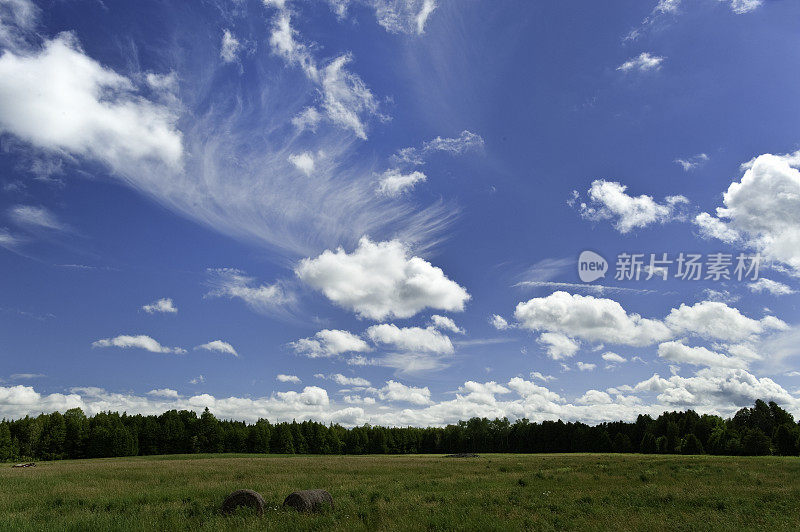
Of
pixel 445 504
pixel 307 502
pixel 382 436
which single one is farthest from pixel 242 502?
pixel 382 436

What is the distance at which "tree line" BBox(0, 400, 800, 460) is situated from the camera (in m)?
94.0

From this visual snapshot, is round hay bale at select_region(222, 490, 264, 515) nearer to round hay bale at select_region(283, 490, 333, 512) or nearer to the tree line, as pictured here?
round hay bale at select_region(283, 490, 333, 512)

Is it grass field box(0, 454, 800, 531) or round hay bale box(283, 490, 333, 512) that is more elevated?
round hay bale box(283, 490, 333, 512)

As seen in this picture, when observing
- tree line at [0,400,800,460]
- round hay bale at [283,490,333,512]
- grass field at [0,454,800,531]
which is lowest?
tree line at [0,400,800,460]

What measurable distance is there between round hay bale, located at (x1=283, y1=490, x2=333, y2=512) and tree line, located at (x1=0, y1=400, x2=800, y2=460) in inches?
3549

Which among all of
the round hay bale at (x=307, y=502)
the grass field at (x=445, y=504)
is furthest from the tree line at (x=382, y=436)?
the round hay bale at (x=307, y=502)

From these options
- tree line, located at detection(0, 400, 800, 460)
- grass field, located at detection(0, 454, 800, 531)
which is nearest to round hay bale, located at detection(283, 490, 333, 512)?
grass field, located at detection(0, 454, 800, 531)

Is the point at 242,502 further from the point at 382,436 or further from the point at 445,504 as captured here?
the point at 382,436

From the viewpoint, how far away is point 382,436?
134625mm

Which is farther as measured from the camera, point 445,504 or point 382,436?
point 382,436

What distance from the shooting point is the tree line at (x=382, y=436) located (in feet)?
308

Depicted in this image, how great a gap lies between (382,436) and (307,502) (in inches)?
4880

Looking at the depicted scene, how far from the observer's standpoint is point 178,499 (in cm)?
2086

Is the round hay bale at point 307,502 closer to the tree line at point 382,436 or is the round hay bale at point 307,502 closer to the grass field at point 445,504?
the grass field at point 445,504
